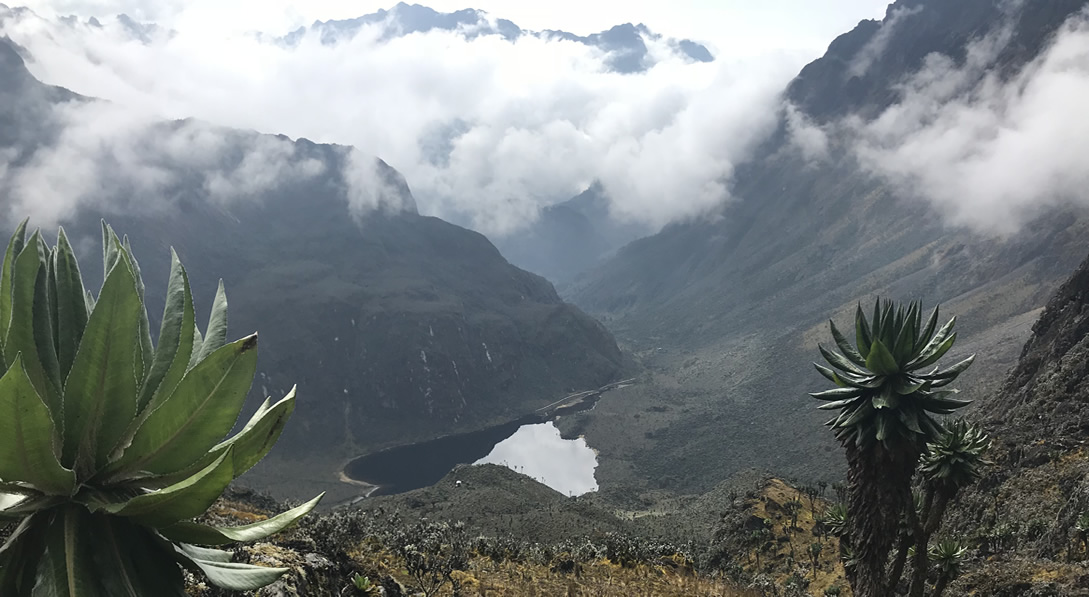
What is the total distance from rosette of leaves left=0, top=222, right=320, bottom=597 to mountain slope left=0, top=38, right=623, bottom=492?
12820 centimetres

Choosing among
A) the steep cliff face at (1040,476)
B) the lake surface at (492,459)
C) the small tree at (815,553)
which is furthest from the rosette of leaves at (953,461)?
the lake surface at (492,459)

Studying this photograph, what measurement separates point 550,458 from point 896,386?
5052 inches

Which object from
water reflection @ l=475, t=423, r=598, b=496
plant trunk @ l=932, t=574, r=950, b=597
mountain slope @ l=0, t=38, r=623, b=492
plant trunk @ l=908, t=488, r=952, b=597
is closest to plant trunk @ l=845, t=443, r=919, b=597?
plant trunk @ l=908, t=488, r=952, b=597

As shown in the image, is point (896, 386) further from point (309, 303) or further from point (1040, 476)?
point (309, 303)

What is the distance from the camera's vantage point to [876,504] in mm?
9953

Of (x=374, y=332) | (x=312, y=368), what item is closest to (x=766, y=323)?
(x=374, y=332)

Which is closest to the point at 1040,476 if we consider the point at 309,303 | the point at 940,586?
the point at 940,586

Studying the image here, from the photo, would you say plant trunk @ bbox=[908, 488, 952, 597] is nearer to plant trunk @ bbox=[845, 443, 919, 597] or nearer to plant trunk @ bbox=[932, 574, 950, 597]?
plant trunk @ bbox=[845, 443, 919, 597]

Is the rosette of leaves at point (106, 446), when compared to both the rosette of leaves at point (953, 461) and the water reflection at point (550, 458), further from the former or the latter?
the water reflection at point (550, 458)

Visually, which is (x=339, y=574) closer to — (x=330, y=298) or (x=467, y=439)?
(x=467, y=439)

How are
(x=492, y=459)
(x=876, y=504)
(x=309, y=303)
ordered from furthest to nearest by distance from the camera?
(x=309, y=303) → (x=492, y=459) → (x=876, y=504)

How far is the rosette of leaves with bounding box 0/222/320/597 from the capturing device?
101 inches

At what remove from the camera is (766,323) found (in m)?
196

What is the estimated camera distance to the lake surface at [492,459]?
395 feet
